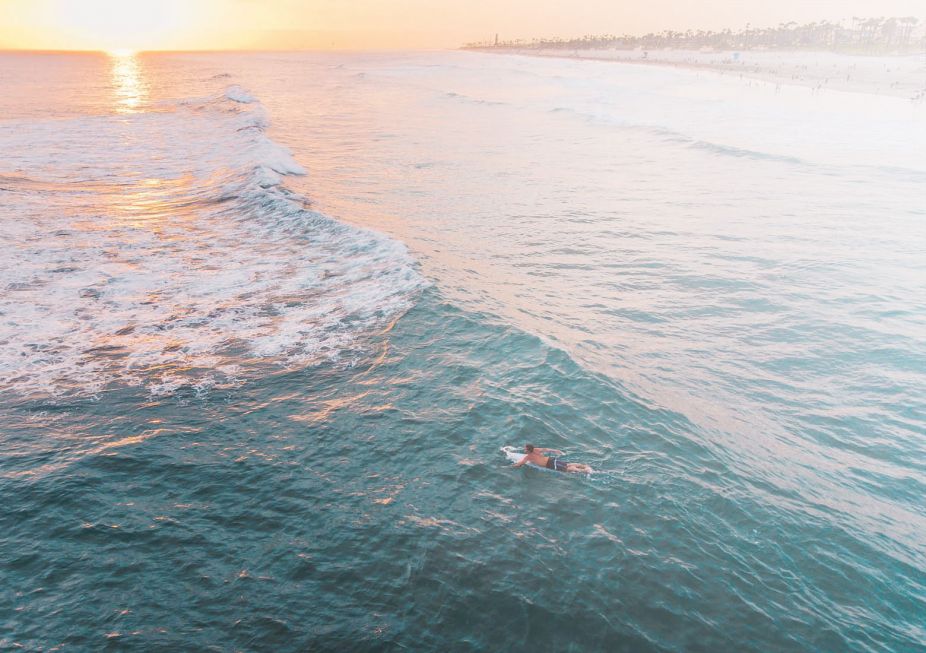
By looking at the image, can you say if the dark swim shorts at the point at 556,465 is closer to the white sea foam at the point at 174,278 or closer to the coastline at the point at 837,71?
the white sea foam at the point at 174,278

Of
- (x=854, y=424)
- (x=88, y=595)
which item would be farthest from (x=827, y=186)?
(x=88, y=595)

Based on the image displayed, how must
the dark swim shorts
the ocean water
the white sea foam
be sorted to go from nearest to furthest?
the ocean water, the dark swim shorts, the white sea foam

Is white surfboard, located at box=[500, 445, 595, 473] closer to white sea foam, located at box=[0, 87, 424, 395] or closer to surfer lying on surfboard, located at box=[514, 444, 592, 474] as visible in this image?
surfer lying on surfboard, located at box=[514, 444, 592, 474]

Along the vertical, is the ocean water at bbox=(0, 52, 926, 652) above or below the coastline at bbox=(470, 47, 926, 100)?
below

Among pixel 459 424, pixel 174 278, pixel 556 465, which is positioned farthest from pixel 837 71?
pixel 556 465

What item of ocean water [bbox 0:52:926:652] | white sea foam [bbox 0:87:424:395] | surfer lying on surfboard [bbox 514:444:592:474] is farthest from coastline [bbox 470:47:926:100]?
surfer lying on surfboard [bbox 514:444:592:474]

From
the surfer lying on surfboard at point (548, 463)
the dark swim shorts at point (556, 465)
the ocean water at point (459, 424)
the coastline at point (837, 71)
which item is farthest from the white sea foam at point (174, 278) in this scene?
the coastline at point (837, 71)

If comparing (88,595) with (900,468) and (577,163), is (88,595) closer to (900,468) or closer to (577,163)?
(900,468)
